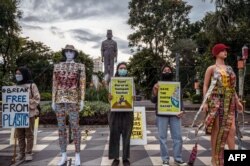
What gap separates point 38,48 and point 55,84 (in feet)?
185

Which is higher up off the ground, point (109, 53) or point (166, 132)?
point (109, 53)

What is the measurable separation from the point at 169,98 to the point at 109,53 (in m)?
8.00

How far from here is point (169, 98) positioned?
7512 millimetres

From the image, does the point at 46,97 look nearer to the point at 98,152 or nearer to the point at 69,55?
the point at 98,152

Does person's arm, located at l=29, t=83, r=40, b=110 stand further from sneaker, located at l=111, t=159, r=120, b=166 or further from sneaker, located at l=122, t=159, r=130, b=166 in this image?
sneaker, located at l=122, t=159, r=130, b=166

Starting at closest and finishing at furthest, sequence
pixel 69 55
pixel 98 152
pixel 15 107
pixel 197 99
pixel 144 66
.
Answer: pixel 69 55 → pixel 15 107 → pixel 98 152 → pixel 197 99 → pixel 144 66

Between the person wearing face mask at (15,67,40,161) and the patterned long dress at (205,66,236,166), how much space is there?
3394 mm

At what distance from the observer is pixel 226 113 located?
633 centimetres

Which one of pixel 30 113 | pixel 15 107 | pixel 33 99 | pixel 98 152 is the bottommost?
pixel 98 152

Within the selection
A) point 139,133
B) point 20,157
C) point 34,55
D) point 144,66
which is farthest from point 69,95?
point 34,55

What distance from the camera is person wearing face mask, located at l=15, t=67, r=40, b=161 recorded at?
7.99 meters

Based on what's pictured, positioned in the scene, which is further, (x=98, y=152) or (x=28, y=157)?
(x=98, y=152)

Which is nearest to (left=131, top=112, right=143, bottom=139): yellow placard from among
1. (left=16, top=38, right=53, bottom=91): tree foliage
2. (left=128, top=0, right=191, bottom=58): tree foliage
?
(left=128, top=0, right=191, bottom=58): tree foliage

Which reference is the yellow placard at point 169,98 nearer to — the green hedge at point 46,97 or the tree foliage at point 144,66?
the green hedge at point 46,97
